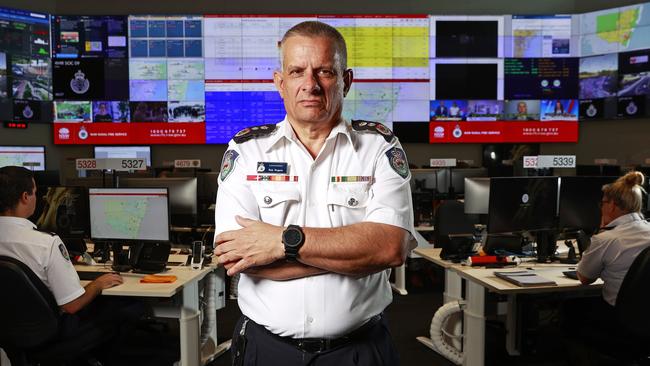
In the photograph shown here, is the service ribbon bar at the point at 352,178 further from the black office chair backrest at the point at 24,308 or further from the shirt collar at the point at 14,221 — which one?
the shirt collar at the point at 14,221

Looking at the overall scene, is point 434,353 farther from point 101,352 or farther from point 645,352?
point 101,352

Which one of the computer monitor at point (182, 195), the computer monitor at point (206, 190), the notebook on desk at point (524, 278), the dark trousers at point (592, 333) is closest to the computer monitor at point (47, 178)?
the computer monitor at point (206, 190)

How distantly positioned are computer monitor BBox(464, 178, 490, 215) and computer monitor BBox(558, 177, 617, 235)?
0.49 meters

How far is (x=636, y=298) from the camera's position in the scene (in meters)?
2.35

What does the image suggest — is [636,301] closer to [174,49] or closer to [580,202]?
[580,202]

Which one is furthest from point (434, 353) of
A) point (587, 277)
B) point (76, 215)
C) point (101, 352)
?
point (76, 215)

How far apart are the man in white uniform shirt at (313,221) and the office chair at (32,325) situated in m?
1.35

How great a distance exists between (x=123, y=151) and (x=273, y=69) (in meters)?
2.41

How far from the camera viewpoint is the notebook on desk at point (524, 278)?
2651 millimetres

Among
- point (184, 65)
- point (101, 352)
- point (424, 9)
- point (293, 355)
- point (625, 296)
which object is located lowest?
point (101, 352)

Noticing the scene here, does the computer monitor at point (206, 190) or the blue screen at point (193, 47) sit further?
the blue screen at point (193, 47)

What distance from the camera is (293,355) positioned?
4.19 feet

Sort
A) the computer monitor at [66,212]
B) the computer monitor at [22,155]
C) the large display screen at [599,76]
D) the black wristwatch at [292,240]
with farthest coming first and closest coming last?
the large display screen at [599,76], the computer monitor at [22,155], the computer monitor at [66,212], the black wristwatch at [292,240]

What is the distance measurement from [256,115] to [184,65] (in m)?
1.20
